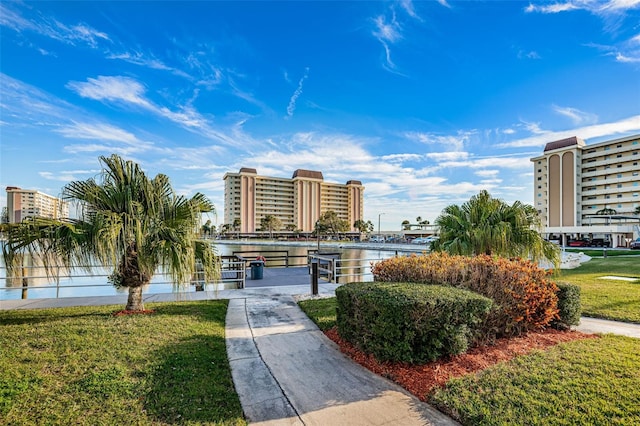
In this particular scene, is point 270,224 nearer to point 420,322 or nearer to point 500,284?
point 500,284

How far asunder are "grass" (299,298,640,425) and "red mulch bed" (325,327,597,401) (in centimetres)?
18

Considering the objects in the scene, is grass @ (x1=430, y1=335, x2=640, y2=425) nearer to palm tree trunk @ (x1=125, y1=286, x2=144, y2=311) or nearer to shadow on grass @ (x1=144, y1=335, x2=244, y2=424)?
shadow on grass @ (x1=144, y1=335, x2=244, y2=424)

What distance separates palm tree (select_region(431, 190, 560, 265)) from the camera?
296 inches

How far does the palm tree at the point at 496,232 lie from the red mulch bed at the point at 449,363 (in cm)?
281

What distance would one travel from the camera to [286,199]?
114250 millimetres

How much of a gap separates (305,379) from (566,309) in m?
4.56

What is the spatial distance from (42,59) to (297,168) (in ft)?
364

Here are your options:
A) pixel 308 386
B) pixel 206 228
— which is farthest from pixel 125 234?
pixel 308 386

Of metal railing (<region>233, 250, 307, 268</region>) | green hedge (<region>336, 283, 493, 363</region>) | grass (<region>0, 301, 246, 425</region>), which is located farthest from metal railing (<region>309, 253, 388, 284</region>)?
grass (<region>0, 301, 246, 425</region>)

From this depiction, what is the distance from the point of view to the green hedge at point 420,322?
387 cm

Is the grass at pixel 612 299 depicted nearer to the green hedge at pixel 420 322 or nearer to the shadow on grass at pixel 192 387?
the green hedge at pixel 420 322

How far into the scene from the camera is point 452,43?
485 inches

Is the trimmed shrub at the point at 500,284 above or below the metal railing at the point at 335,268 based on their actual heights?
above

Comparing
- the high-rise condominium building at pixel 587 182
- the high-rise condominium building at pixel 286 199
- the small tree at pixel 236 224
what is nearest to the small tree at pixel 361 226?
the high-rise condominium building at pixel 286 199
